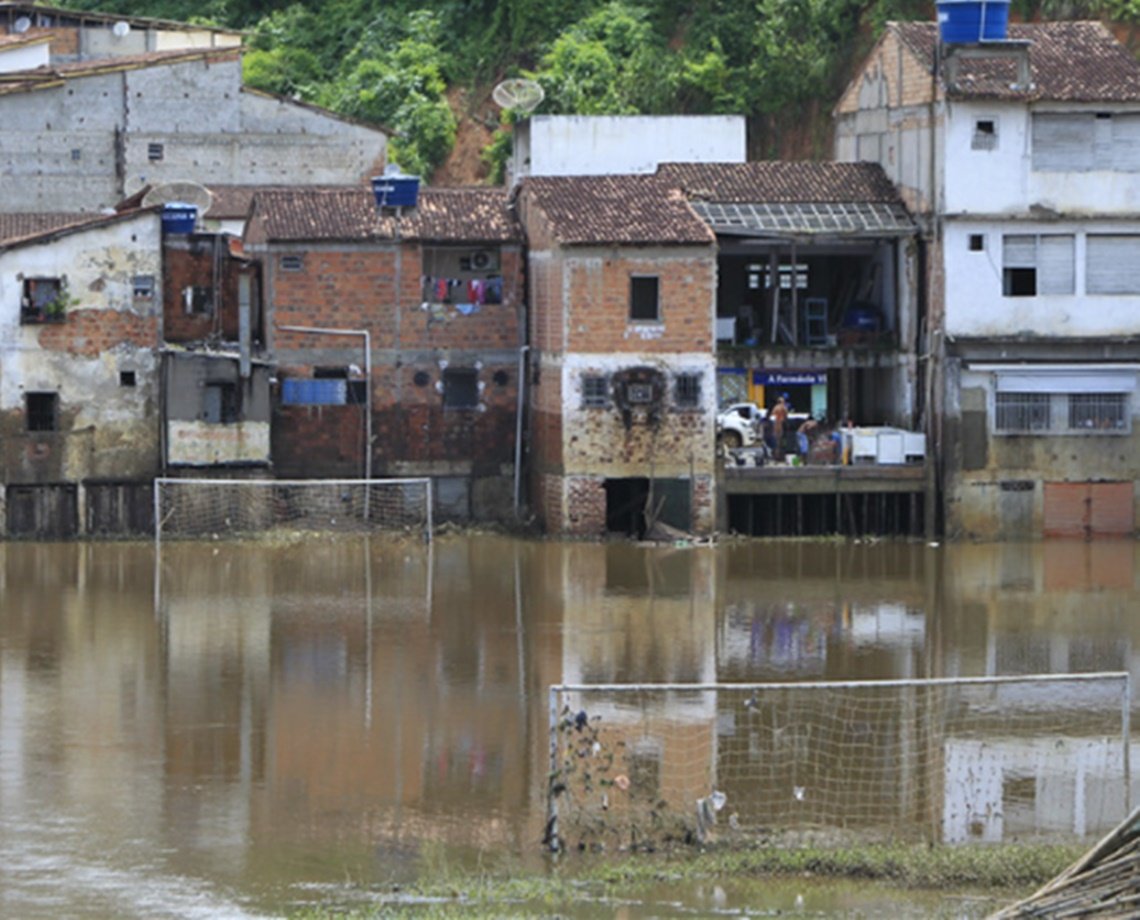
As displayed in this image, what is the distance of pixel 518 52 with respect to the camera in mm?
71250

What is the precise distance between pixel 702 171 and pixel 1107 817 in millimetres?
25688

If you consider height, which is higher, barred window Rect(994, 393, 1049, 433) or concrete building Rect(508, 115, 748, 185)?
concrete building Rect(508, 115, 748, 185)

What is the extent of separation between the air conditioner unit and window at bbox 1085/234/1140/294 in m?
10.6

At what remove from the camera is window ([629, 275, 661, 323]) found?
145 ft

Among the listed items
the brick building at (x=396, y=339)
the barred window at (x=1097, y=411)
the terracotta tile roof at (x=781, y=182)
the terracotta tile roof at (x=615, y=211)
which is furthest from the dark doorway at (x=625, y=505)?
the barred window at (x=1097, y=411)

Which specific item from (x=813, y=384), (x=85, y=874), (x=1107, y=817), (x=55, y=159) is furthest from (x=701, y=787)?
(x=55, y=159)

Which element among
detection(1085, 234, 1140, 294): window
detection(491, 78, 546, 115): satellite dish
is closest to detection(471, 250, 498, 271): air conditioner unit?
detection(491, 78, 546, 115): satellite dish

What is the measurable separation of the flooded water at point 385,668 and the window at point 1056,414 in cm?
230

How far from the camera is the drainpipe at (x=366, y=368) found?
45.6 metres

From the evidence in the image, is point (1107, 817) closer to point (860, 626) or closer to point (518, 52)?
point (860, 626)

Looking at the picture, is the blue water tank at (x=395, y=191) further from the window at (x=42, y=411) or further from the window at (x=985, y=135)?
the window at (x=985, y=135)

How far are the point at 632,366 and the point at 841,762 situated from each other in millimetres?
19021

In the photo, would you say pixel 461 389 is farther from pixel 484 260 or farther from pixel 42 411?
pixel 42 411

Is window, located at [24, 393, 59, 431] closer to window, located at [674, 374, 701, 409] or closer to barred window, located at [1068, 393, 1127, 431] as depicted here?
window, located at [674, 374, 701, 409]
